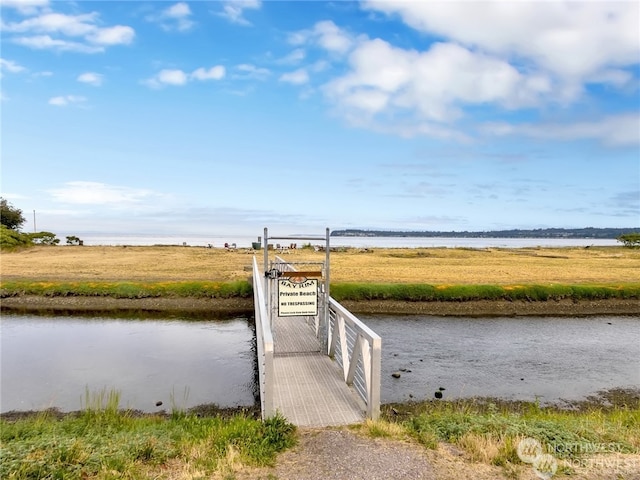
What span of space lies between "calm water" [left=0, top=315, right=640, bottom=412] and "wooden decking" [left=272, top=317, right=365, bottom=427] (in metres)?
1.74

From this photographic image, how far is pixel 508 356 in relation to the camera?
1520 centimetres

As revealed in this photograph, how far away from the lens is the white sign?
10.2 m

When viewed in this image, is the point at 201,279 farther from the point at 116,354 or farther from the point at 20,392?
the point at 20,392

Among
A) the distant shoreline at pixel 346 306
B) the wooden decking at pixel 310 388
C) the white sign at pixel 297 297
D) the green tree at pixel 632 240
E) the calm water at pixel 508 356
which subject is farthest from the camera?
the green tree at pixel 632 240

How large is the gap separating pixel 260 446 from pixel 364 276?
24579 millimetres

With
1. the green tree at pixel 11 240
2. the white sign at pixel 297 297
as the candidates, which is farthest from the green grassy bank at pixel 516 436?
the green tree at pixel 11 240

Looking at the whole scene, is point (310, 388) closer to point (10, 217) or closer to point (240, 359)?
point (240, 359)

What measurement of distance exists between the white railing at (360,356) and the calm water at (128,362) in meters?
2.87

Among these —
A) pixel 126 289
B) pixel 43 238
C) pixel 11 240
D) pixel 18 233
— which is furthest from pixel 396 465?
pixel 43 238

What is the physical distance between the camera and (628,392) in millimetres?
11930

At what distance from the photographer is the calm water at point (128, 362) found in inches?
441

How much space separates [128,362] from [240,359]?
3.63 m

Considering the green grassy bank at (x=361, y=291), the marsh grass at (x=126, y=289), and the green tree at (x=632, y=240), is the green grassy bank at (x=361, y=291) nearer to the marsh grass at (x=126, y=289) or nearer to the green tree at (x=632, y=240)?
the marsh grass at (x=126, y=289)

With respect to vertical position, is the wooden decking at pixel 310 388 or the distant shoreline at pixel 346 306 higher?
the wooden decking at pixel 310 388
